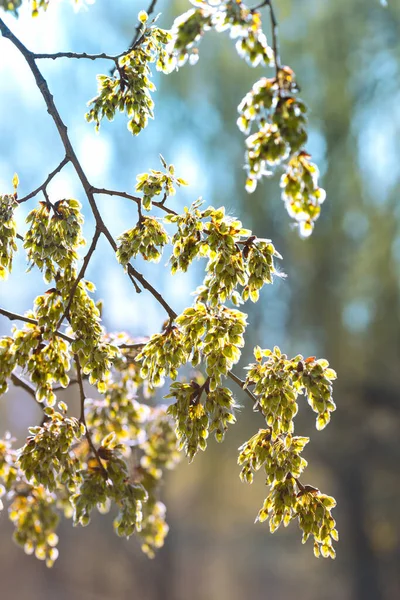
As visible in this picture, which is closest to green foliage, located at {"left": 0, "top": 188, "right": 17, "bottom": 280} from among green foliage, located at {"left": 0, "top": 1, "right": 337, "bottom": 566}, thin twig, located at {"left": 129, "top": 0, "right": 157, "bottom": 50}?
green foliage, located at {"left": 0, "top": 1, "right": 337, "bottom": 566}

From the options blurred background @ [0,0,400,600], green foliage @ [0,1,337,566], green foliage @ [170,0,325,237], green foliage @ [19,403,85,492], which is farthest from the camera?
blurred background @ [0,0,400,600]

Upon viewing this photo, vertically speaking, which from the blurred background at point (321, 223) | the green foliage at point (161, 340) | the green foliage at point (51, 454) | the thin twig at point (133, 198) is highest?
the blurred background at point (321, 223)

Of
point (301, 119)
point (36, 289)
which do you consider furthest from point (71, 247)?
point (36, 289)

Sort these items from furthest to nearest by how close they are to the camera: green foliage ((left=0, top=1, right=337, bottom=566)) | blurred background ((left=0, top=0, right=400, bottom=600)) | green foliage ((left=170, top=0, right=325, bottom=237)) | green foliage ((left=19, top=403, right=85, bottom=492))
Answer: blurred background ((left=0, top=0, right=400, bottom=600)), green foliage ((left=19, top=403, right=85, bottom=492)), green foliage ((left=0, top=1, right=337, bottom=566)), green foliage ((left=170, top=0, right=325, bottom=237))

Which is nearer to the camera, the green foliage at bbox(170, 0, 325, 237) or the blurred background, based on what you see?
the green foliage at bbox(170, 0, 325, 237)

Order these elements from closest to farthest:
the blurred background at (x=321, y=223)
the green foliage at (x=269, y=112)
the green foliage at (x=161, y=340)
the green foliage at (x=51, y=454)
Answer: the green foliage at (x=269, y=112), the green foliage at (x=161, y=340), the green foliage at (x=51, y=454), the blurred background at (x=321, y=223)

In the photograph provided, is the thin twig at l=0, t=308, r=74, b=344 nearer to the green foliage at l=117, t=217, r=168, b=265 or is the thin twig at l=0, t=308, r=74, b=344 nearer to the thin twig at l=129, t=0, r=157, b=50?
the green foliage at l=117, t=217, r=168, b=265

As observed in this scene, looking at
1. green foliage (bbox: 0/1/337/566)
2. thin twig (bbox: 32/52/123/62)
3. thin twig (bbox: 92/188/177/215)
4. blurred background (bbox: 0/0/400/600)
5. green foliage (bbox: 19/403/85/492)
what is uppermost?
blurred background (bbox: 0/0/400/600)

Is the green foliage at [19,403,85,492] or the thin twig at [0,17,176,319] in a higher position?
the thin twig at [0,17,176,319]

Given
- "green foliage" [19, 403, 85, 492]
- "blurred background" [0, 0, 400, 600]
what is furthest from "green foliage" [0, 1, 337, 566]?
"blurred background" [0, 0, 400, 600]

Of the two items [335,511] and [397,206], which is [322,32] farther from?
[335,511]

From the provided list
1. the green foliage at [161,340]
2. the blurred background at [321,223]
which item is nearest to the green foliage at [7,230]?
the green foliage at [161,340]

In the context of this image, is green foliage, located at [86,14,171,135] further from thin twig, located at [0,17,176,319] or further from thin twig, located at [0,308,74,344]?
thin twig, located at [0,308,74,344]

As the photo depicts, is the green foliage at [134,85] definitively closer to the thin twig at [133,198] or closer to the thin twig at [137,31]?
the thin twig at [137,31]
